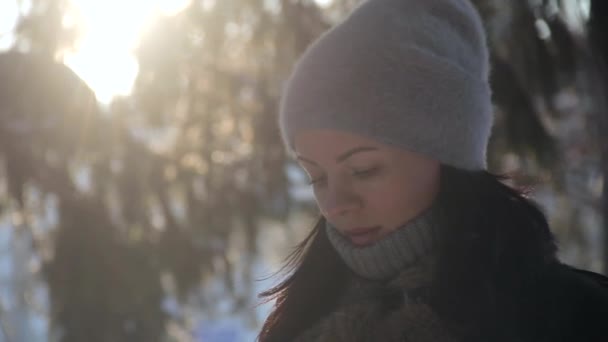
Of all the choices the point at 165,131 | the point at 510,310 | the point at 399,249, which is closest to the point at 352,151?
the point at 399,249

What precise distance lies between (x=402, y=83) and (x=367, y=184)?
0.17 metres

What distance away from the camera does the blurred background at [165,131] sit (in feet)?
10.3

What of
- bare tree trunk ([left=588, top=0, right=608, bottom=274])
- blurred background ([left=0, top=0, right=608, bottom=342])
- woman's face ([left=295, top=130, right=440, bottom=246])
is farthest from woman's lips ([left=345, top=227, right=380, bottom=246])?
blurred background ([left=0, top=0, right=608, bottom=342])

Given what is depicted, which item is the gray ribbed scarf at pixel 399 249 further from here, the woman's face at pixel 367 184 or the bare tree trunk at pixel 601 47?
the bare tree trunk at pixel 601 47

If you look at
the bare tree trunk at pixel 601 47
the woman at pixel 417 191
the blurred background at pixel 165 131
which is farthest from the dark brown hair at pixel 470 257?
the blurred background at pixel 165 131

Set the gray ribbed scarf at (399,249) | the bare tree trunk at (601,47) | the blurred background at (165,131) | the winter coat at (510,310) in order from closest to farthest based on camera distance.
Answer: the winter coat at (510,310), the gray ribbed scarf at (399,249), the bare tree trunk at (601,47), the blurred background at (165,131)

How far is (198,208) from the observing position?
423 centimetres

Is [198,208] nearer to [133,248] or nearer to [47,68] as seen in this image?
[133,248]

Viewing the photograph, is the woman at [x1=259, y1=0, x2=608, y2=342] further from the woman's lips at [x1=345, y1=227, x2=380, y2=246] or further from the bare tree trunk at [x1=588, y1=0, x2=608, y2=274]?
the bare tree trunk at [x1=588, y1=0, x2=608, y2=274]

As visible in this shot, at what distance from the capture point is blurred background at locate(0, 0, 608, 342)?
Answer: 3139 millimetres

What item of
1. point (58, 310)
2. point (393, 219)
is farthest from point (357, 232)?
point (58, 310)

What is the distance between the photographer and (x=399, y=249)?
120cm

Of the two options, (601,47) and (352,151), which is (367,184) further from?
(601,47)

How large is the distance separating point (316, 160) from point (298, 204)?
12.0 ft
